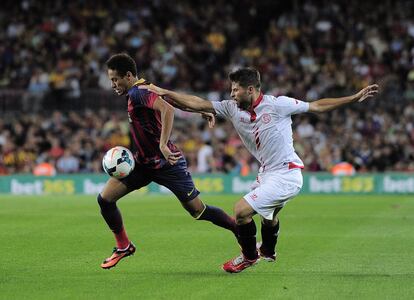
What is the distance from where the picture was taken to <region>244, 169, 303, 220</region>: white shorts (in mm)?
9539

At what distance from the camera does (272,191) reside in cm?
955

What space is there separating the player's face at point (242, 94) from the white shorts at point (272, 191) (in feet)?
2.54

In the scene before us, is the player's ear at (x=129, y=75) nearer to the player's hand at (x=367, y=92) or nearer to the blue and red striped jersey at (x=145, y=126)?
the blue and red striped jersey at (x=145, y=126)

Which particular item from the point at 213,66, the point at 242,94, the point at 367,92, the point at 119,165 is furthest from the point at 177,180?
the point at 213,66

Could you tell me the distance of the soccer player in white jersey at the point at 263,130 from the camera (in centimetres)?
954

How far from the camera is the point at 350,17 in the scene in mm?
30734

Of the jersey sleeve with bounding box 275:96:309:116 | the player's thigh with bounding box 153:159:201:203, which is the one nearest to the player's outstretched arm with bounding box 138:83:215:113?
the jersey sleeve with bounding box 275:96:309:116

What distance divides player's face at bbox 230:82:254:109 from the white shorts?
77cm

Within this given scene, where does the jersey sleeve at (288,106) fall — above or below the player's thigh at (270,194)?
above

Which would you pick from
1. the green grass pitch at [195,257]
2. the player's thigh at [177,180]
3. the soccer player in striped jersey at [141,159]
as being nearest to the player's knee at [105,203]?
the soccer player in striped jersey at [141,159]

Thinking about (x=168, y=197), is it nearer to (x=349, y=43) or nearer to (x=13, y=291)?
(x=349, y=43)

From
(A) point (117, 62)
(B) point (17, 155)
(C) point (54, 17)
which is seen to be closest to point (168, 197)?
(B) point (17, 155)

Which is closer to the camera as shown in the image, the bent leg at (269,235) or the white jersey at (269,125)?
the white jersey at (269,125)

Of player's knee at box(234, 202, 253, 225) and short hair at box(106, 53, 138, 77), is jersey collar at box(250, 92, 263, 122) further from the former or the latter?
short hair at box(106, 53, 138, 77)
